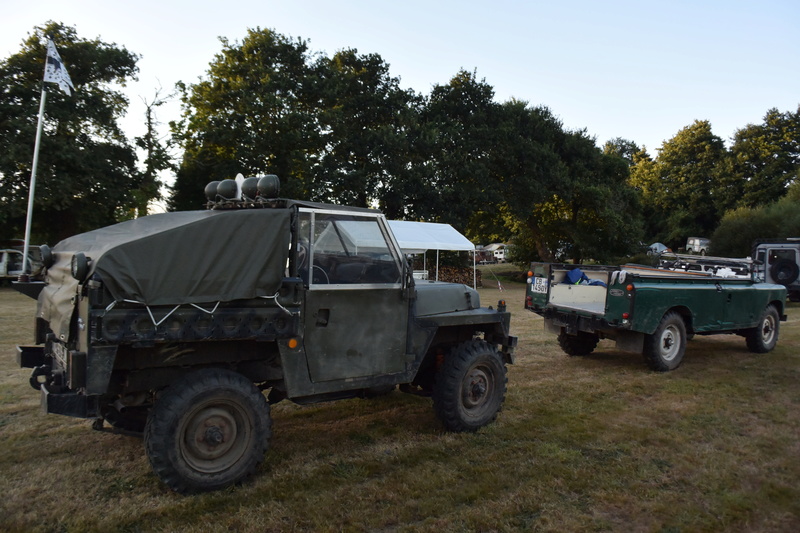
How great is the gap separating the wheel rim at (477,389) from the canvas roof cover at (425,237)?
1113cm

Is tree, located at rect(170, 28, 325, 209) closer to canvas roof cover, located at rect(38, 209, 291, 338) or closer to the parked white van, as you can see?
canvas roof cover, located at rect(38, 209, 291, 338)

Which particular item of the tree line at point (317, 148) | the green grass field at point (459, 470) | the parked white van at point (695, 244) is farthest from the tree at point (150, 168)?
the parked white van at point (695, 244)

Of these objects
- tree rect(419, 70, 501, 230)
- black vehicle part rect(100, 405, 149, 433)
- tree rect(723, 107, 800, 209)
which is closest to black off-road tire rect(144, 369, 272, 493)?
black vehicle part rect(100, 405, 149, 433)

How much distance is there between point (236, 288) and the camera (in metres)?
3.78

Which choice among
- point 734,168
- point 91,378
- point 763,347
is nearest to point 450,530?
point 91,378

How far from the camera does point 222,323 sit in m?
3.72

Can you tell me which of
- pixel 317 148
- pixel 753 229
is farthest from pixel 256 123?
pixel 753 229

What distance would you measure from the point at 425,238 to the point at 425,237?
10 cm

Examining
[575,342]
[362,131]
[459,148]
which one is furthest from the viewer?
[459,148]

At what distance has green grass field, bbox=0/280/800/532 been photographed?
139 inches

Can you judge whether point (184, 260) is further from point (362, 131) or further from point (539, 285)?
point (362, 131)

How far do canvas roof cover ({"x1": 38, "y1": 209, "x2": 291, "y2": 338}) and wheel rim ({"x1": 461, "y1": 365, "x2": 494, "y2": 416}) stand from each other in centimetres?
222

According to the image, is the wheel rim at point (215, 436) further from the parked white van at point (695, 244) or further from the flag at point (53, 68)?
the parked white van at point (695, 244)

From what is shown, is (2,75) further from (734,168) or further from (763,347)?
(734,168)
